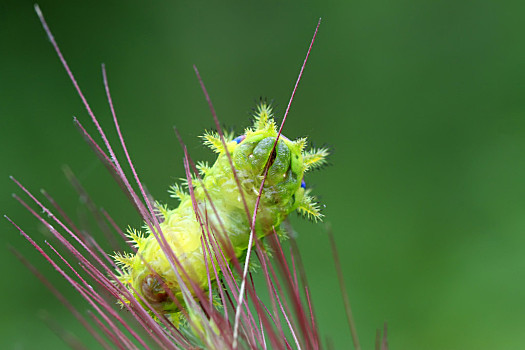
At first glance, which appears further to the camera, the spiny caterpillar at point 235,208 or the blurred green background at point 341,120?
the blurred green background at point 341,120

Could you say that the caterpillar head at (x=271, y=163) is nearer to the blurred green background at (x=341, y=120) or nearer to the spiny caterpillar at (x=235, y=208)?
the spiny caterpillar at (x=235, y=208)

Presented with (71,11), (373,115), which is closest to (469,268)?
(373,115)

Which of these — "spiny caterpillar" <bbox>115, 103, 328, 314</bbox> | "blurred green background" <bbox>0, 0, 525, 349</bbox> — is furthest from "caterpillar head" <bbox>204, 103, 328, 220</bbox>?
"blurred green background" <bbox>0, 0, 525, 349</bbox>

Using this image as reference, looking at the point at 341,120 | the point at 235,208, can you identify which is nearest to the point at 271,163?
the point at 235,208

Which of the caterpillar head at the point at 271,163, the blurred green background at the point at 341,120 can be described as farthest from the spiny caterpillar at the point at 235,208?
the blurred green background at the point at 341,120

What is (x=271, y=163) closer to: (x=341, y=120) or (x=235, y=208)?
(x=235, y=208)

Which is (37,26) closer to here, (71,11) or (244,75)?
(71,11)
